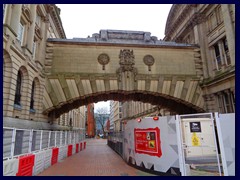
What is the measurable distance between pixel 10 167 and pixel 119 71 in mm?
13193

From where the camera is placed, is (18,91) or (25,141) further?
(18,91)

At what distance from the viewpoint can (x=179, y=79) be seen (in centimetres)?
1934

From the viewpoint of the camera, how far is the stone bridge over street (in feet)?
→ 57.9

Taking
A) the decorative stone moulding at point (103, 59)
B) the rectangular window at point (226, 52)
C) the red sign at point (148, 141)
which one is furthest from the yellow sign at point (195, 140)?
the decorative stone moulding at point (103, 59)

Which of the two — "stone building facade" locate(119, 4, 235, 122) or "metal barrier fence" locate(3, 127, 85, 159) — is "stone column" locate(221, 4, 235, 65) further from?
"metal barrier fence" locate(3, 127, 85, 159)

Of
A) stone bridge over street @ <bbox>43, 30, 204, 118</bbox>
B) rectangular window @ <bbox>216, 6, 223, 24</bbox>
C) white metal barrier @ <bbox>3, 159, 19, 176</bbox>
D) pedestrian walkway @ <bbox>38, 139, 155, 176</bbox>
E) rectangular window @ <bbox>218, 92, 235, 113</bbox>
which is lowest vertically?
pedestrian walkway @ <bbox>38, 139, 155, 176</bbox>

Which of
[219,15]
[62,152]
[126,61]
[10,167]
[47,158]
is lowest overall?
[62,152]

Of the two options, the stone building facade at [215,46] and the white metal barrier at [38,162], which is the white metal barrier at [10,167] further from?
the stone building facade at [215,46]

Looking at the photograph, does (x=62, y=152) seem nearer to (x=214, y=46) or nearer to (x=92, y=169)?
(x=92, y=169)

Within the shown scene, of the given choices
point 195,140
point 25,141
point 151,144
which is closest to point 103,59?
point 151,144

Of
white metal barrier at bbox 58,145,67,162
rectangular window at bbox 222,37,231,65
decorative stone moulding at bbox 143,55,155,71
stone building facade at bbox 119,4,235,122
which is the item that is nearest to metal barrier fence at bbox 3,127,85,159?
white metal barrier at bbox 58,145,67,162

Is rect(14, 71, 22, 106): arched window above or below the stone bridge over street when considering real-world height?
below

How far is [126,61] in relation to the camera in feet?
61.8

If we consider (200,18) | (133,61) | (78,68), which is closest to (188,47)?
(200,18)
